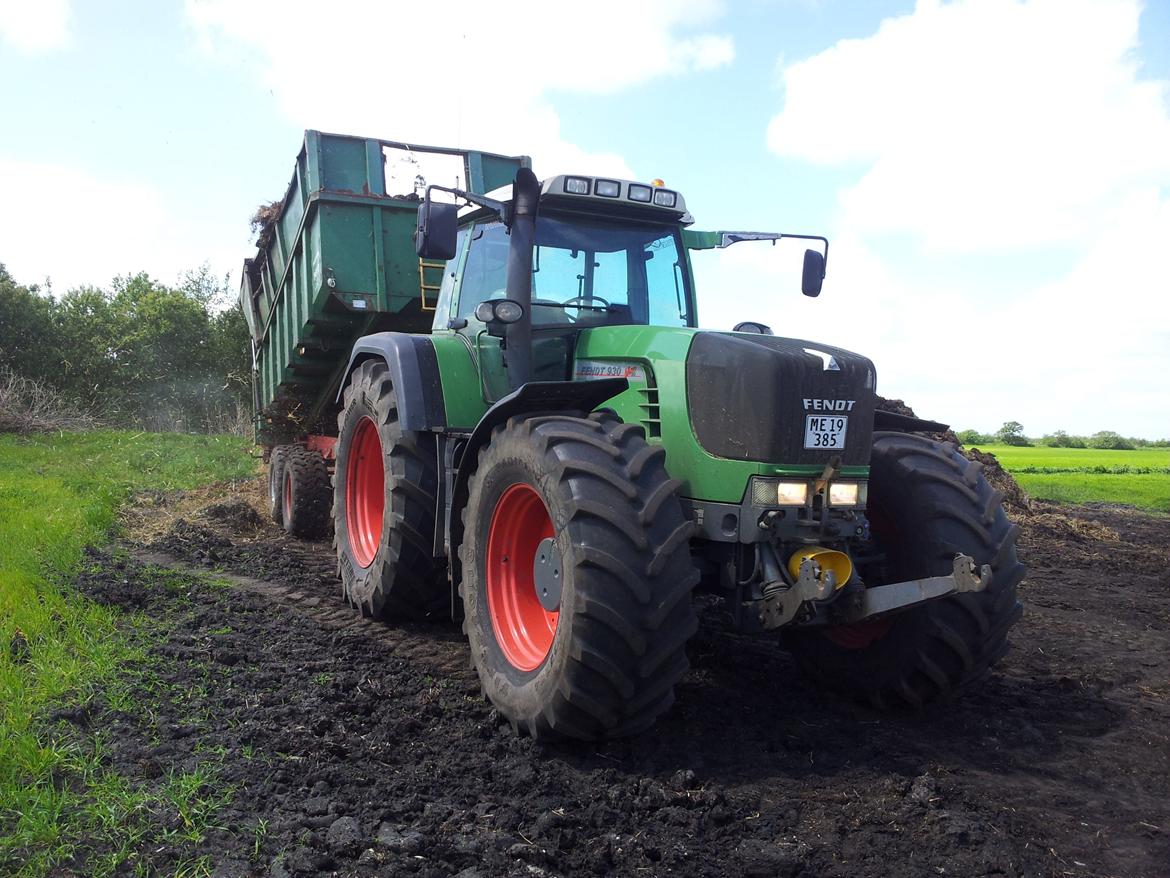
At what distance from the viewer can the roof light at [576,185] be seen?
15.9 feet

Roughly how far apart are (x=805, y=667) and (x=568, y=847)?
2188mm

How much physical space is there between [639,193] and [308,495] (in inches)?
203

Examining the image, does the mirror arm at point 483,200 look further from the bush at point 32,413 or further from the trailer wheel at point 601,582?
the bush at point 32,413

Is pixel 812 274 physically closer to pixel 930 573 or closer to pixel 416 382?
pixel 930 573

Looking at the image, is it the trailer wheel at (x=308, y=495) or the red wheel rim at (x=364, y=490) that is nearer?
the red wheel rim at (x=364, y=490)

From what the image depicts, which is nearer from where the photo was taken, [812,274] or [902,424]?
[902,424]

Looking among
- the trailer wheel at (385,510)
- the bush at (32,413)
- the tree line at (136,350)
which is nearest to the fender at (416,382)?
the trailer wheel at (385,510)

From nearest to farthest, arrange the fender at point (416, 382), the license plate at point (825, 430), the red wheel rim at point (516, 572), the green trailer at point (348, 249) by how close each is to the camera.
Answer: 1. the license plate at point (825, 430)
2. the red wheel rim at point (516, 572)
3. the fender at point (416, 382)
4. the green trailer at point (348, 249)

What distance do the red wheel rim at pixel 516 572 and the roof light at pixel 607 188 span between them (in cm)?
171

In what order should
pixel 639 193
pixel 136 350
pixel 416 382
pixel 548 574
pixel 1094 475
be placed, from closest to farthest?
pixel 548 574 → pixel 639 193 → pixel 416 382 → pixel 1094 475 → pixel 136 350

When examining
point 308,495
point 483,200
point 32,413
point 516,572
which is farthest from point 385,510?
point 32,413

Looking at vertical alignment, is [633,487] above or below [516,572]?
above

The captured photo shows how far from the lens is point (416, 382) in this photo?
211 inches

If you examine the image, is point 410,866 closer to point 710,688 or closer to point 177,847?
point 177,847
